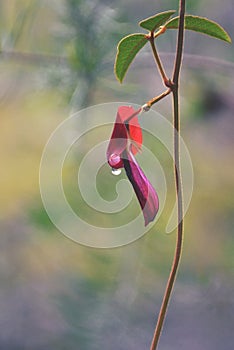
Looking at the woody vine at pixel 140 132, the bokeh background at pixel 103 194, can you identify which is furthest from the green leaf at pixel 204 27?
the bokeh background at pixel 103 194

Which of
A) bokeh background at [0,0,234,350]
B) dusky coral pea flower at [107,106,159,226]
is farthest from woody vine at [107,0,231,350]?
bokeh background at [0,0,234,350]

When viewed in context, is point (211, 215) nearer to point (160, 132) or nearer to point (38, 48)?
point (160, 132)

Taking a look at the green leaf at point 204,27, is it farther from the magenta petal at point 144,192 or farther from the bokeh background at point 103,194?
the bokeh background at point 103,194

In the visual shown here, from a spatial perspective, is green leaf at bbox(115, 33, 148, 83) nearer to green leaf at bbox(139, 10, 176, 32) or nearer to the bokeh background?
green leaf at bbox(139, 10, 176, 32)

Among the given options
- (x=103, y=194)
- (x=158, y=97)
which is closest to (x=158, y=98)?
(x=158, y=97)

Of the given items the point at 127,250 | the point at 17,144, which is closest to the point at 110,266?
the point at 127,250

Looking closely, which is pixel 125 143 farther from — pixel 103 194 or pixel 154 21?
pixel 103 194
